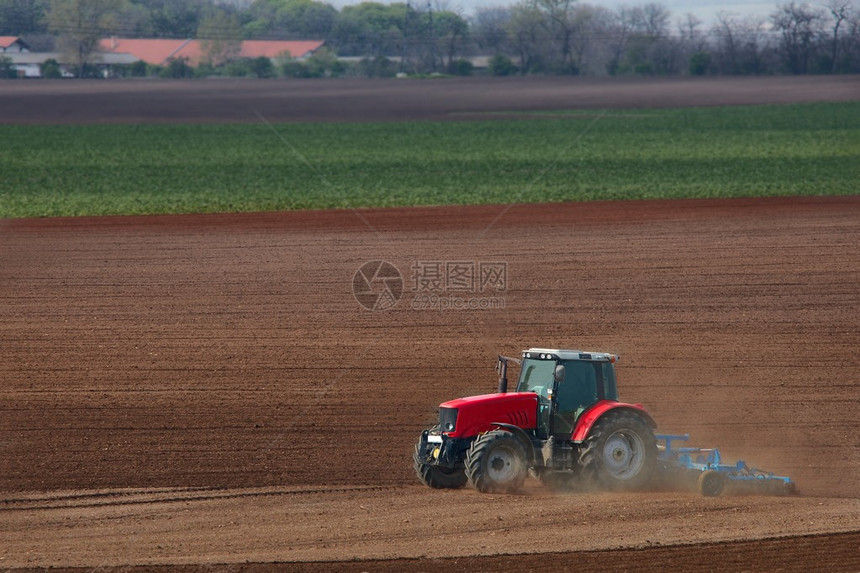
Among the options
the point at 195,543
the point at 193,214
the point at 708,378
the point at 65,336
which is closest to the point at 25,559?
the point at 195,543

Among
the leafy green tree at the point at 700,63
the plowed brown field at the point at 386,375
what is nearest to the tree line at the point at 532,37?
the leafy green tree at the point at 700,63

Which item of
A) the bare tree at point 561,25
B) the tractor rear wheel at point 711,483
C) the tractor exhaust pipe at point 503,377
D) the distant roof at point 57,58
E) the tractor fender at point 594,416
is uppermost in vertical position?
the bare tree at point 561,25

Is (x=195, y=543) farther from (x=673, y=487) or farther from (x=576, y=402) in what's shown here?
(x=673, y=487)

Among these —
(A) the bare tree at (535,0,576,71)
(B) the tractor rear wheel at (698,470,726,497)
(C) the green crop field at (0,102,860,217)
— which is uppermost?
(A) the bare tree at (535,0,576,71)

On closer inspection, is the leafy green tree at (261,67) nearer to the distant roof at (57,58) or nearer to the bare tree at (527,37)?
the distant roof at (57,58)

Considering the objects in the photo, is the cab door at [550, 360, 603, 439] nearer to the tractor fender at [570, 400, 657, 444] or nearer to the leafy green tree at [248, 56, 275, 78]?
the tractor fender at [570, 400, 657, 444]

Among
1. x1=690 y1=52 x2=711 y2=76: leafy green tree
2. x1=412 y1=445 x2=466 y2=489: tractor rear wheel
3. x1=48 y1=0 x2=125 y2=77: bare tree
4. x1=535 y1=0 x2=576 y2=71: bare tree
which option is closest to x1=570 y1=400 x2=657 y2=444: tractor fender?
x1=412 y1=445 x2=466 y2=489: tractor rear wheel

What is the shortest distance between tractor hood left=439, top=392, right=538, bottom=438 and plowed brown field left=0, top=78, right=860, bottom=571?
2.49 ft

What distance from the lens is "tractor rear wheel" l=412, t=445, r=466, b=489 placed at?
39.2 feet

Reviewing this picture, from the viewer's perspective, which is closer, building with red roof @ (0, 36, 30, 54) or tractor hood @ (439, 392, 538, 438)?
tractor hood @ (439, 392, 538, 438)

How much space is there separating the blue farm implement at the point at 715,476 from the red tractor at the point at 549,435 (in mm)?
239

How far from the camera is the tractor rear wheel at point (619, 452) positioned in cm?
1166

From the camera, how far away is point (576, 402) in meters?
12.0

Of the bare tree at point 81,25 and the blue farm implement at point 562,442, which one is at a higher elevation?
the bare tree at point 81,25
